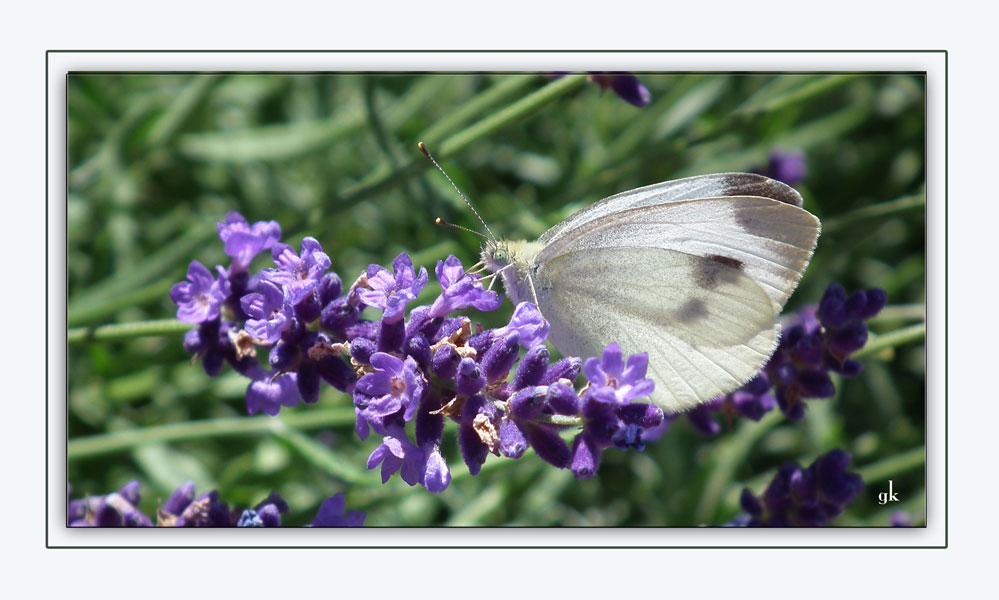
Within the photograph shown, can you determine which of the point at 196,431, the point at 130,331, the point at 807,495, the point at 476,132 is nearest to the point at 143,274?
the point at 196,431

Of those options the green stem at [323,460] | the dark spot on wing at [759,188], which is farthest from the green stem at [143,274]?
the dark spot on wing at [759,188]

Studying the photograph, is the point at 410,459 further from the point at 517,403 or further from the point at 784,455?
the point at 784,455

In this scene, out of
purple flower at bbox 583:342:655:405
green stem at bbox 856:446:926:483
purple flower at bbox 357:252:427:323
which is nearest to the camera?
purple flower at bbox 583:342:655:405

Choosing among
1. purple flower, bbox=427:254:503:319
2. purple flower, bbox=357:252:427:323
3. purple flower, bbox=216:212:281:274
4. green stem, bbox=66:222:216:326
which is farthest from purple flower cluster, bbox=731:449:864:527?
green stem, bbox=66:222:216:326

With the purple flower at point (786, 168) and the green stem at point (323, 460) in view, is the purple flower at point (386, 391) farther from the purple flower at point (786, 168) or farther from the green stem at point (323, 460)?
the purple flower at point (786, 168)

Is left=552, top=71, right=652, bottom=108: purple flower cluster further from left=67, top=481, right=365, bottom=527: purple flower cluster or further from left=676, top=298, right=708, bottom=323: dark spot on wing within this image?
left=67, top=481, right=365, bottom=527: purple flower cluster

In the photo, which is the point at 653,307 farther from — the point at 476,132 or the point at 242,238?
the point at 242,238
